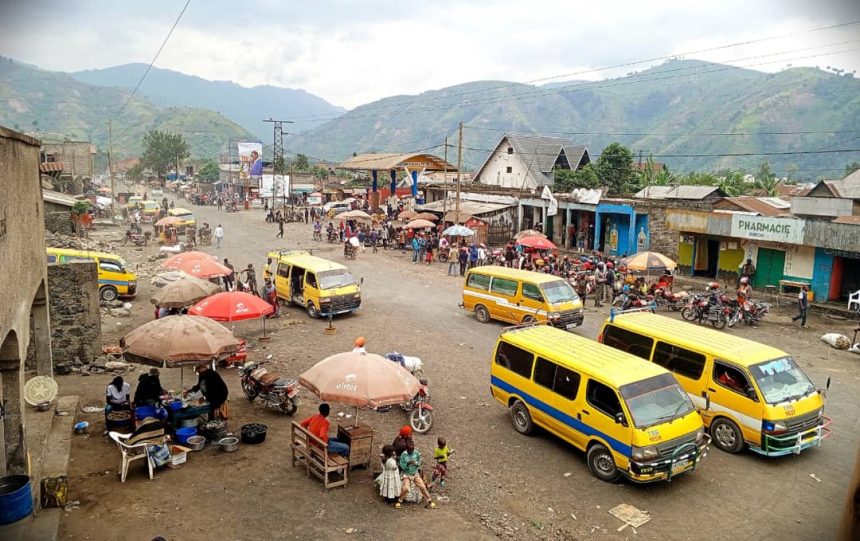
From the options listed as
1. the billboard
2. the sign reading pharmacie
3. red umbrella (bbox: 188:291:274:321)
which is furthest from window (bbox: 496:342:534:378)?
the billboard

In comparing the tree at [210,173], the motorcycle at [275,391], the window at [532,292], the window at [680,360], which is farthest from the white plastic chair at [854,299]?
the tree at [210,173]

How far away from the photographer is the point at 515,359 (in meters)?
11.0

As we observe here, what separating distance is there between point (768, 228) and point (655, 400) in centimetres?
1583

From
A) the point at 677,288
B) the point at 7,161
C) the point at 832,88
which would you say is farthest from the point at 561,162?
the point at 832,88

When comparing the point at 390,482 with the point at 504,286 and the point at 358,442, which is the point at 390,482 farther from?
the point at 504,286

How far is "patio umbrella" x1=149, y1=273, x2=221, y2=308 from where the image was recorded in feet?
48.4

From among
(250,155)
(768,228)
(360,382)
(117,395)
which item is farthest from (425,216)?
(250,155)

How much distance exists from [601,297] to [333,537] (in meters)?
16.9

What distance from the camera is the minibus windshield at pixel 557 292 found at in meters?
17.0

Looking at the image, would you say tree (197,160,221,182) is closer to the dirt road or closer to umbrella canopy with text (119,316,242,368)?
the dirt road

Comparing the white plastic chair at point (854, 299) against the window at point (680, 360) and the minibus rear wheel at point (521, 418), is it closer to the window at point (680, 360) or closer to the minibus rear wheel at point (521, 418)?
the window at point (680, 360)

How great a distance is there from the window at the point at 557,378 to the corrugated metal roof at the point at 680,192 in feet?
96.3

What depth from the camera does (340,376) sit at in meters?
9.17

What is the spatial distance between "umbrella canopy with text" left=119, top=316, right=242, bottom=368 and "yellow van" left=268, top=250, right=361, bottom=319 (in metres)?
7.38
